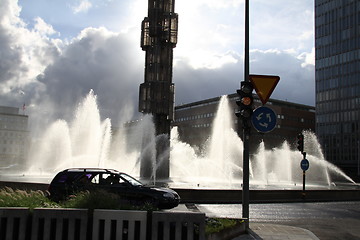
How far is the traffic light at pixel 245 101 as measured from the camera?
34.5 ft

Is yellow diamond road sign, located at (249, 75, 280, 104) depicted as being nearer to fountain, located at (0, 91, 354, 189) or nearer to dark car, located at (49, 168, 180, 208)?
dark car, located at (49, 168, 180, 208)

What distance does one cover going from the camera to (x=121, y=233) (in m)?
7.15

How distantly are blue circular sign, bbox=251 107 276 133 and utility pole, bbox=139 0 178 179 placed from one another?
115 feet

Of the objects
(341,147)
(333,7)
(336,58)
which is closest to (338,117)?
(341,147)

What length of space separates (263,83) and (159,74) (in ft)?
119

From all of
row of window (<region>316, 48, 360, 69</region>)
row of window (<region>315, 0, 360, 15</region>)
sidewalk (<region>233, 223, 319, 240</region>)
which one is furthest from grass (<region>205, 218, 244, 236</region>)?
row of window (<region>315, 0, 360, 15</region>)

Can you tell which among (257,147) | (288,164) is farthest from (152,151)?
(257,147)

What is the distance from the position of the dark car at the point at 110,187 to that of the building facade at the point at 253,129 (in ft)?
280

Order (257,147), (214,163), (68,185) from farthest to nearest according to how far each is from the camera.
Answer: (257,147) < (214,163) < (68,185)

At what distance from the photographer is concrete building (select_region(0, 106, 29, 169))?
112 m

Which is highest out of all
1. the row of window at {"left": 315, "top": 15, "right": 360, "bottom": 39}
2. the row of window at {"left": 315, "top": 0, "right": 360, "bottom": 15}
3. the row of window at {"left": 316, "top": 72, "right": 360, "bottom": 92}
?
the row of window at {"left": 315, "top": 0, "right": 360, "bottom": 15}

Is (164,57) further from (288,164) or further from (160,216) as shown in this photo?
(160,216)

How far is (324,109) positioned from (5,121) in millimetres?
90559

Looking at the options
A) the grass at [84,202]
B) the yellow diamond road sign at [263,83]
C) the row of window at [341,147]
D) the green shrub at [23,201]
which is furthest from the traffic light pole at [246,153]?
the row of window at [341,147]
